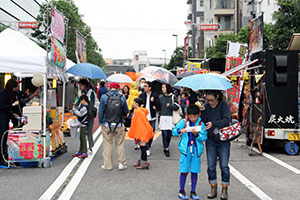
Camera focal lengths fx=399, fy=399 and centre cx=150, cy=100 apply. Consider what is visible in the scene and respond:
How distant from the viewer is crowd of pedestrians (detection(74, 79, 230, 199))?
6.18 metres

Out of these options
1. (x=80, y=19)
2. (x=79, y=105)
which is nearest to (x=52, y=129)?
(x=79, y=105)

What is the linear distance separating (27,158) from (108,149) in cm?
184

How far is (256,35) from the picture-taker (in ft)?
40.4

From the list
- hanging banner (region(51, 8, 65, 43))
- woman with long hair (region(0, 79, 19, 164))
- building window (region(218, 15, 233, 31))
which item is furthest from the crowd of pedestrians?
building window (region(218, 15, 233, 31))

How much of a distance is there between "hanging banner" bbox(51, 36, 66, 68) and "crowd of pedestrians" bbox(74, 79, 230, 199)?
86 centimetres

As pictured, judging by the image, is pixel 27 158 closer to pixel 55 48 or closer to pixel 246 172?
pixel 55 48

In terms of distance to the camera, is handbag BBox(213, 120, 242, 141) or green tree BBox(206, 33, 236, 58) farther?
green tree BBox(206, 33, 236, 58)

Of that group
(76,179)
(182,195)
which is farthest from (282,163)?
(76,179)

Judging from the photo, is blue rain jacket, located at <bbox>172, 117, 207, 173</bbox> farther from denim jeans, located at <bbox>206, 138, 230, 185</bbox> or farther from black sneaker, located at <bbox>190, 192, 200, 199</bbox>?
black sneaker, located at <bbox>190, 192, 200, 199</bbox>

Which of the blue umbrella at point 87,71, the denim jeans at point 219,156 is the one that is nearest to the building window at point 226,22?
the blue umbrella at point 87,71

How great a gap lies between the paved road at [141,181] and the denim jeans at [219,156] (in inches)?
18.7

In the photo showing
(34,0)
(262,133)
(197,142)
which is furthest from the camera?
(34,0)

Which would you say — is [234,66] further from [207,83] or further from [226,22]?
[226,22]

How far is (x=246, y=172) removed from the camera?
843 centimetres
